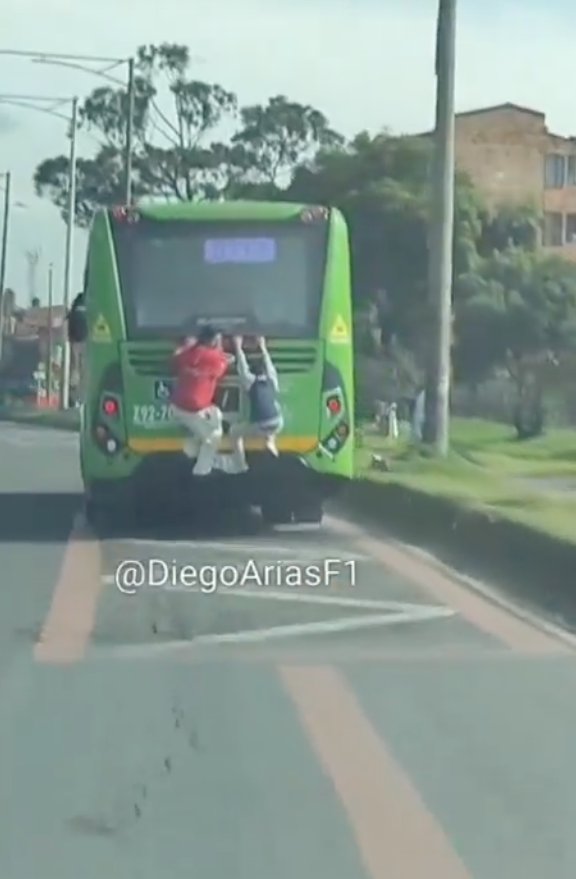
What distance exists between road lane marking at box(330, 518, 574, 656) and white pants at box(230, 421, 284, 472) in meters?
1.33


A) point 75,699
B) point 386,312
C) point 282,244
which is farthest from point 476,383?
point 75,699

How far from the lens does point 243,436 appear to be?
74.9ft

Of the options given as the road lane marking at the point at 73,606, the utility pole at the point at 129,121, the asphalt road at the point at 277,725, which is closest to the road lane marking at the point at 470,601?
the asphalt road at the point at 277,725

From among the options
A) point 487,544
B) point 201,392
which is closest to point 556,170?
point 201,392

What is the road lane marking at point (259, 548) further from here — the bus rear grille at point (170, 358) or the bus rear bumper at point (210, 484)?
the bus rear grille at point (170, 358)

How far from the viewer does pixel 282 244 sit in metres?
23.2

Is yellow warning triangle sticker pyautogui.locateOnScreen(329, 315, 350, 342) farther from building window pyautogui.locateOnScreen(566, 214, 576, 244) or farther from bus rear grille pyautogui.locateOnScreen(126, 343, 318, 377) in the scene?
building window pyautogui.locateOnScreen(566, 214, 576, 244)

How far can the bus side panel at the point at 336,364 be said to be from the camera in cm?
2309

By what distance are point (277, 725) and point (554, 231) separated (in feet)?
258

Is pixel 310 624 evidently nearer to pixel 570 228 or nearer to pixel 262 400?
pixel 262 400

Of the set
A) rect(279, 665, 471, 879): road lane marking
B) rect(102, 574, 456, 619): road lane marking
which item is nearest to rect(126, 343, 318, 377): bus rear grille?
rect(102, 574, 456, 619): road lane marking

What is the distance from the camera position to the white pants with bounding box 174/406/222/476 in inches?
896

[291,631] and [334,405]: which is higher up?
[334,405]

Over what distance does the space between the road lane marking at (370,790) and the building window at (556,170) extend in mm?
76185
